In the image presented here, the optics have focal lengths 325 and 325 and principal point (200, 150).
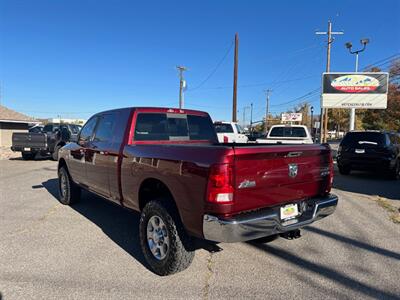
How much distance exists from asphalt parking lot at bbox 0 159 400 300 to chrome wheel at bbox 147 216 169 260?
0.25 m

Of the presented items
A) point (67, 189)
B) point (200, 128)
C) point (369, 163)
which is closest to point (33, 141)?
point (67, 189)

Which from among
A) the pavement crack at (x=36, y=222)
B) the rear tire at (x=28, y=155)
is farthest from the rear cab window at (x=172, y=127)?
the rear tire at (x=28, y=155)

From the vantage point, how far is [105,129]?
5289mm

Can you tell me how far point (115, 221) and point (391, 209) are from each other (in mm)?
5617

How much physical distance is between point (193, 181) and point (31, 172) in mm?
10930

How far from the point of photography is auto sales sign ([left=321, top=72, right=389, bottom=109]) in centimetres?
2272

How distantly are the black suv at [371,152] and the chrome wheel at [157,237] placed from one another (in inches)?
381

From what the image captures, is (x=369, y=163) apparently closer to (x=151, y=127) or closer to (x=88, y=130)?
(x=151, y=127)

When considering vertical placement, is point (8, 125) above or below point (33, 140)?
above

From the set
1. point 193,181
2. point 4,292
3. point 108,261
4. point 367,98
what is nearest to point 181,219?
point 193,181

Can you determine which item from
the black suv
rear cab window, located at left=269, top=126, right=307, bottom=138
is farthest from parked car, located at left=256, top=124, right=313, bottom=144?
the black suv

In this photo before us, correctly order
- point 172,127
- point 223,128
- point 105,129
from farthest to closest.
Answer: point 223,128
point 105,129
point 172,127

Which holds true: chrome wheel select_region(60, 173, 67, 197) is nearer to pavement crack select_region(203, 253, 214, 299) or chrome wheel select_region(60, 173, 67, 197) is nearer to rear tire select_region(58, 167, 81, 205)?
rear tire select_region(58, 167, 81, 205)

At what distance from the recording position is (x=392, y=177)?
1135 centimetres
